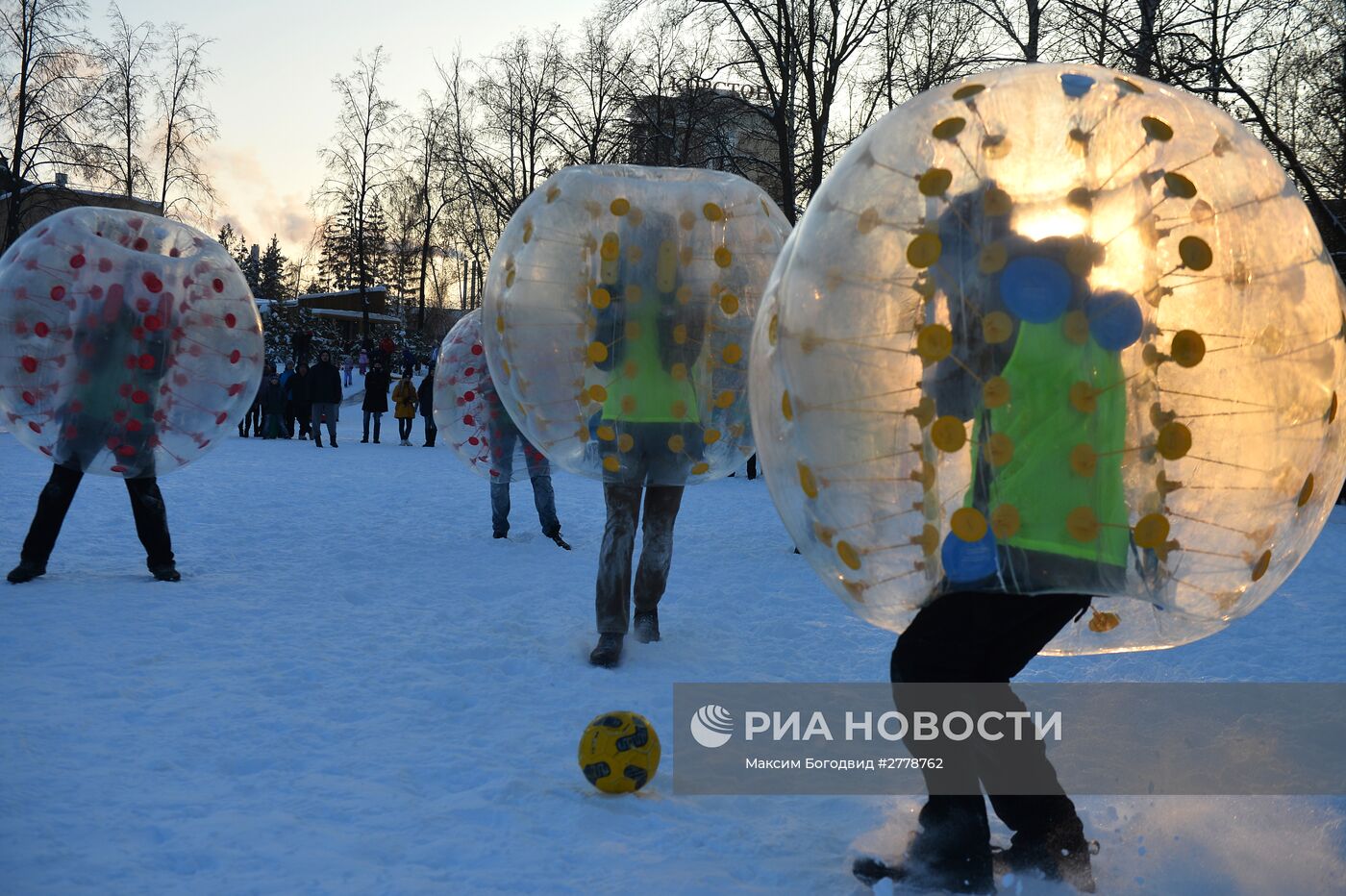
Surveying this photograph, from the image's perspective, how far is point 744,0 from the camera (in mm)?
18078

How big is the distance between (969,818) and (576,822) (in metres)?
1.25

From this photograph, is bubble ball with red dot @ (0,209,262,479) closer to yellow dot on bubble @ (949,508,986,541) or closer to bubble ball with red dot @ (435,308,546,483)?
bubble ball with red dot @ (435,308,546,483)

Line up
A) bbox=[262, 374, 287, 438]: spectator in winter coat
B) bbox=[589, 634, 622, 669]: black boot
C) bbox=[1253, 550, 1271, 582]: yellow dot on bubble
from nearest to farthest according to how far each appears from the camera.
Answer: bbox=[1253, 550, 1271, 582]: yellow dot on bubble → bbox=[589, 634, 622, 669]: black boot → bbox=[262, 374, 287, 438]: spectator in winter coat

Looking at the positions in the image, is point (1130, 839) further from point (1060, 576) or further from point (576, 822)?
point (576, 822)

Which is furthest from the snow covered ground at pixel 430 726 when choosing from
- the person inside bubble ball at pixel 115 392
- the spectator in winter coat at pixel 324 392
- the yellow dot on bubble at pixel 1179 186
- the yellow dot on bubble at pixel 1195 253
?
the spectator in winter coat at pixel 324 392

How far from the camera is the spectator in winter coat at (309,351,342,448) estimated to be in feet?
67.7

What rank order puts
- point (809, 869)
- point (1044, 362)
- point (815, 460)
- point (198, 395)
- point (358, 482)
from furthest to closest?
point (358, 482) < point (198, 395) < point (809, 869) < point (815, 460) < point (1044, 362)

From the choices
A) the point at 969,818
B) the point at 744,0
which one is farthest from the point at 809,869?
the point at 744,0

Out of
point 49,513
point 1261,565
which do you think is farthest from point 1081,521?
point 49,513

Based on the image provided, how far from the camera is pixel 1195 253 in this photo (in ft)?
8.44

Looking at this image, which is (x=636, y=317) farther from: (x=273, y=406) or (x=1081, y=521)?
(x=273, y=406)

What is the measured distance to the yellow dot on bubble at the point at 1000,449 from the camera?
99.7 inches

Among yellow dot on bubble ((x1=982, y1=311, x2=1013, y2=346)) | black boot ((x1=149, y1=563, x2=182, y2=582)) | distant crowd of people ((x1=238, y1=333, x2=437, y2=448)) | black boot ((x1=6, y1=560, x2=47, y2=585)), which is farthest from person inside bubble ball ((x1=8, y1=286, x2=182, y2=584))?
distant crowd of people ((x1=238, y1=333, x2=437, y2=448))

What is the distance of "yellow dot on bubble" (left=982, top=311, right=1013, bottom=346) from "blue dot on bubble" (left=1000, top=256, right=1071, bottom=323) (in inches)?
1.1
